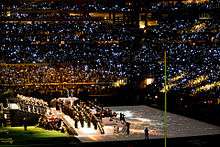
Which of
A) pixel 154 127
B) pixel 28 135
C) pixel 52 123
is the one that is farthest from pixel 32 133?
pixel 154 127

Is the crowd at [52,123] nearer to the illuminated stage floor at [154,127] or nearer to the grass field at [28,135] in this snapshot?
the grass field at [28,135]

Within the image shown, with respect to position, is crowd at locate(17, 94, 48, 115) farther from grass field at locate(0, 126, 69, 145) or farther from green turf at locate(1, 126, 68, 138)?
green turf at locate(1, 126, 68, 138)

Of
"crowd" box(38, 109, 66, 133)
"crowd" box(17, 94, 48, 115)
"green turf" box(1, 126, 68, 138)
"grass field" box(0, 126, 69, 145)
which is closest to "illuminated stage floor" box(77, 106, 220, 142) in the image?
"grass field" box(0, 126, 69, 145)

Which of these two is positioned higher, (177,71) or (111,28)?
(111,28)

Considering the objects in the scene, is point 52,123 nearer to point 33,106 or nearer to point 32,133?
point 32,133

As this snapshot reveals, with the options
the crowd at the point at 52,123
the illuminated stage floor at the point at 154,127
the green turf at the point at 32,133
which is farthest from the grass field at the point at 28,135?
the illuminated stage floor at the point at 154,127

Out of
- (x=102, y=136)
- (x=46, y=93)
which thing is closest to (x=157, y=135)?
(x=102, y=136)

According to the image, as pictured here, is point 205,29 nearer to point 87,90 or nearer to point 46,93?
point 87,90

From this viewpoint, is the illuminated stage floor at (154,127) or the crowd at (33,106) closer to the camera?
the illuminated stage floor at (154,127)
